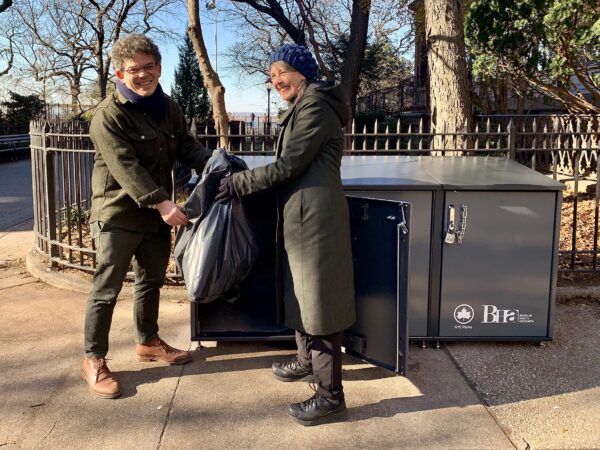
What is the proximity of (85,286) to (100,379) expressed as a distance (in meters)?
2.10

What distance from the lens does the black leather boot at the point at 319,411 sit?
306 centimetres

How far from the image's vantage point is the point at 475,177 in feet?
13.0

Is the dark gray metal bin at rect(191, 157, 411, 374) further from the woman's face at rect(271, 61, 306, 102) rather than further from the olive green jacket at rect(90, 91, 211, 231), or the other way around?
the woman's face at rect(271, 61, 306, 102)

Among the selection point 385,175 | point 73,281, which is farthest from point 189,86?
point 385,175

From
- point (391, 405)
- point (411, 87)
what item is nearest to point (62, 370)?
point (391, 405)

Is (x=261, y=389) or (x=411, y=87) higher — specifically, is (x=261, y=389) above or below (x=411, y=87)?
below

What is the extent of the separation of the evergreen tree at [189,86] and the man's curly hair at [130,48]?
2502 cm

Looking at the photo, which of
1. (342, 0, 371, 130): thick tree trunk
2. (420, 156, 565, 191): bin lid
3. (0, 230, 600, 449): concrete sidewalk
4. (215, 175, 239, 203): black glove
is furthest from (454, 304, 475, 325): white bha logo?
(342, 0, 371, 130): thick tree trunk

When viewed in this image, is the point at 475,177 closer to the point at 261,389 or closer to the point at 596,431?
the point at 596,431

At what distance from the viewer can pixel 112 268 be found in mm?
3342

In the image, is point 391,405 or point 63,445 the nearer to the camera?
point 63,445

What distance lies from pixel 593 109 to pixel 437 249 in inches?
381

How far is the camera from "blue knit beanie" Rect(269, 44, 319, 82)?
2.93m

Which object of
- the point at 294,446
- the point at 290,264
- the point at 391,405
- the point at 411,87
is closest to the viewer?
the point at 294,446
